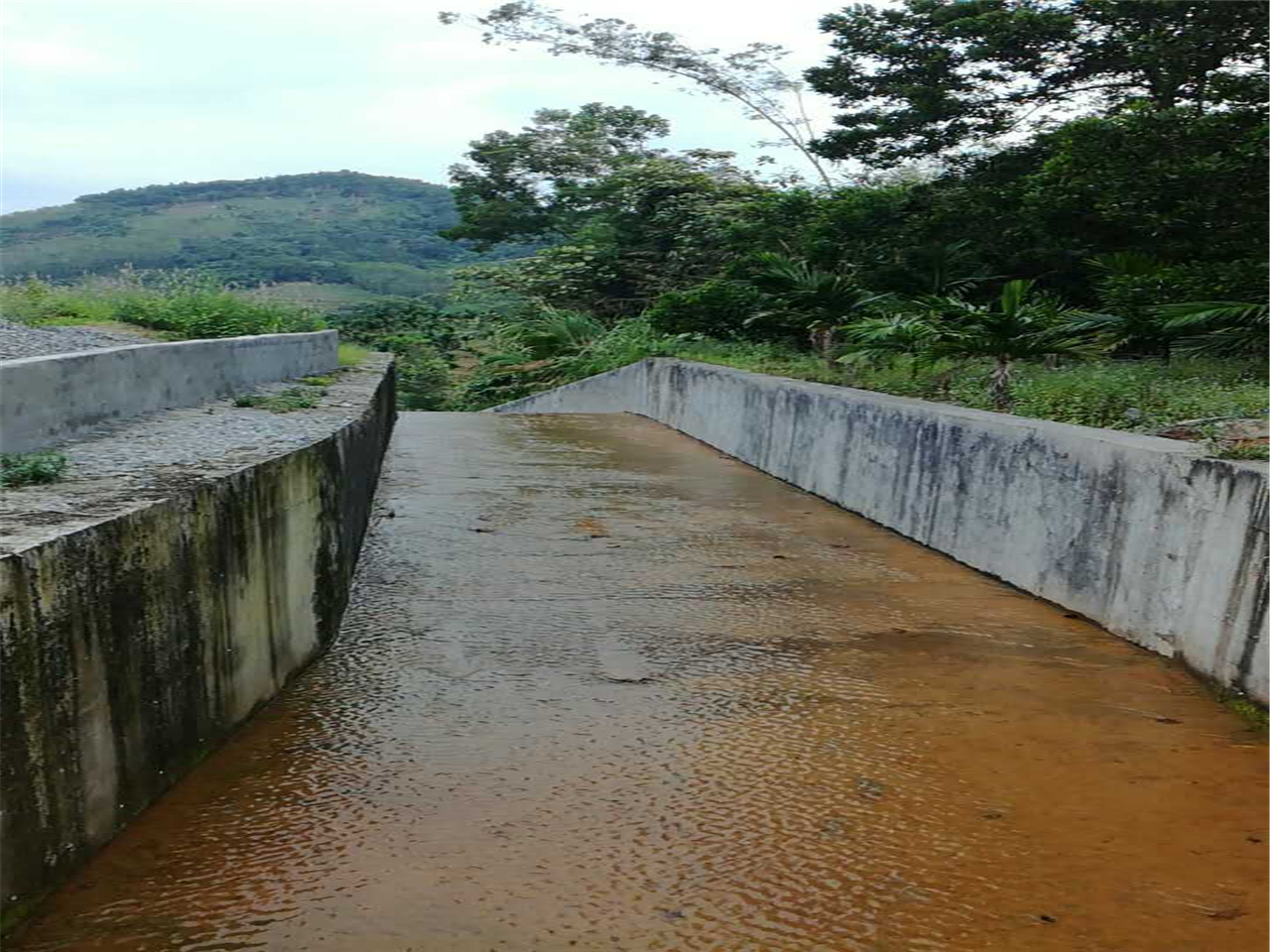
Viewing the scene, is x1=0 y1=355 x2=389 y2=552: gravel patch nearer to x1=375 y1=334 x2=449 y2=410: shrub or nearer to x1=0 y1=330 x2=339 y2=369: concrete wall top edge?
x1=0 y1=330 x2=339 y2=369: concrete wall top edge

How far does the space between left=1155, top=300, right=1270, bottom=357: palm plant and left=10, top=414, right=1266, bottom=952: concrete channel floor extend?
3.19 meters

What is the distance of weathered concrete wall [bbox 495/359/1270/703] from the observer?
3928 mm

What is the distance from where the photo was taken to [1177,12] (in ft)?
44.1

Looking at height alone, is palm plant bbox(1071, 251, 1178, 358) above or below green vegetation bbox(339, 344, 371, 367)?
above

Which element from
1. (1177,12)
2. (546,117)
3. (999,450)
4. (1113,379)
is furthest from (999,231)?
(546,117)

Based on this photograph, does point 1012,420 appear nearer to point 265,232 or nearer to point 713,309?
point 713,309

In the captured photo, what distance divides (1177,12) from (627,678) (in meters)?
13.0

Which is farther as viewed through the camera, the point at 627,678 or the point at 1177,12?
the point at 1177,12

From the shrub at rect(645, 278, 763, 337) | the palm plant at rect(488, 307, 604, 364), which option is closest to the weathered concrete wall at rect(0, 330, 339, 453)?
the shrub at rect(645, 278, 763, 337)

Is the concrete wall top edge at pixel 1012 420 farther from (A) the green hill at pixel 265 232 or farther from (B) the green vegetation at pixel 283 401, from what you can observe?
(A) the green hill at pixel 265 232

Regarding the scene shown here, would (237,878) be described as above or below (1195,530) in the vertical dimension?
below

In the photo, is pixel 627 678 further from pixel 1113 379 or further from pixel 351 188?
pixel 351 188

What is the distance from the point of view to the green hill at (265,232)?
57.6 metres

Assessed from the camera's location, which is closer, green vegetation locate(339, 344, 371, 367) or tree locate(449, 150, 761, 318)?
green vegetation locate(339, 344, 371, 367)
